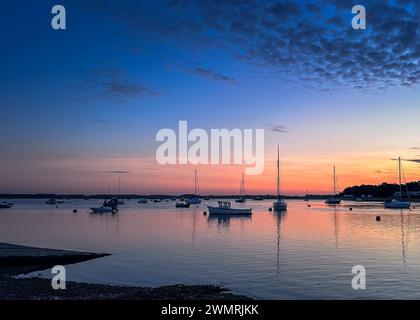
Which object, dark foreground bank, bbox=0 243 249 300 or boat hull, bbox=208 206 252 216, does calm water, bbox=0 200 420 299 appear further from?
boat hull, bbox=208 206 252 216

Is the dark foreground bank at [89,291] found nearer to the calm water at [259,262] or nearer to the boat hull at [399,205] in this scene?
the calm water at [259,262]

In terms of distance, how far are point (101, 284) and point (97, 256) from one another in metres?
13.8

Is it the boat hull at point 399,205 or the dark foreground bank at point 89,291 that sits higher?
the dark foreground bank at point 89,291

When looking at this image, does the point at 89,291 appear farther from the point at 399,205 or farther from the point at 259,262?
the point at 399,205

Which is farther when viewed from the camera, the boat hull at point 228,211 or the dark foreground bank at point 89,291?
the boat hull at point 228,211

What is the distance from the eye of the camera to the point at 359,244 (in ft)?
168

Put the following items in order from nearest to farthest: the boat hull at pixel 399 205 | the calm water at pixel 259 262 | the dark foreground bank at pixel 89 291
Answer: the dark foreground bank at pixel 89 291, the calm water at pixel 259 262, the boat hull at pixel 399 205

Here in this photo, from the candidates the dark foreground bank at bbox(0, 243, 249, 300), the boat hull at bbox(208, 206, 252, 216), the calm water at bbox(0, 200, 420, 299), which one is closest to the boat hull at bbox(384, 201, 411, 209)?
the boat hull at bbox(208, 206, 252, 216)

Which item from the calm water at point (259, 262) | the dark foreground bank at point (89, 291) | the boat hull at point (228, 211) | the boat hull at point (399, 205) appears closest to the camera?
the dark foreground bank at point (89, 291)

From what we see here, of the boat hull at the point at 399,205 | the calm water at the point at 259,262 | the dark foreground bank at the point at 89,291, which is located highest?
the dark foreground bank at the point at 89,291

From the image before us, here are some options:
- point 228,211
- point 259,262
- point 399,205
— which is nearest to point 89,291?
point 259,262

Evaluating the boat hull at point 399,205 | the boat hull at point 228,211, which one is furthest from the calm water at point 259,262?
the boat hull at point 399,205

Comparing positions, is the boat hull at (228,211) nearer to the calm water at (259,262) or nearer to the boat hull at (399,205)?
the calm water at (259,262)
